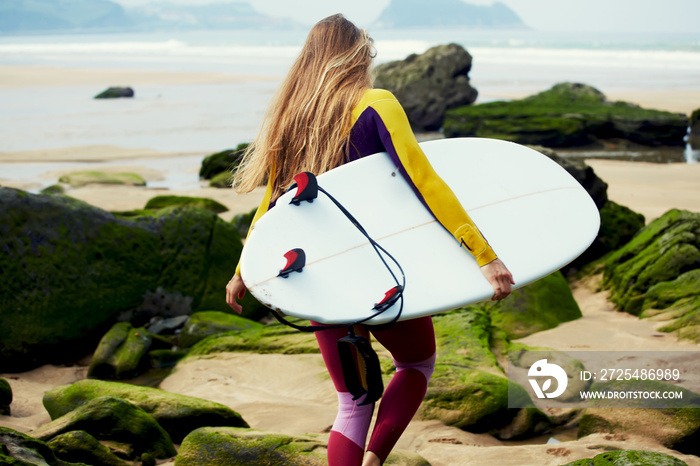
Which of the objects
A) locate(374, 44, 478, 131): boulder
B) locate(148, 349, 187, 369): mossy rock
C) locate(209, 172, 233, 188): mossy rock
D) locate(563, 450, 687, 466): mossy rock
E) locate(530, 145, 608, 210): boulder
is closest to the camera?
locate(563, 450, 687, 466): mossy rock

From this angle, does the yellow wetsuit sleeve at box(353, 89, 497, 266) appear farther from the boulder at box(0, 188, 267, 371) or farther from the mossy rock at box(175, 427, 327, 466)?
the boulder at box(0, 188, 267, 371)

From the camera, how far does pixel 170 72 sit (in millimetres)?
34750

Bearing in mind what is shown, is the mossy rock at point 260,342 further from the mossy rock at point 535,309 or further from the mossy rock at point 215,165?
the mossy rock at point 215,165

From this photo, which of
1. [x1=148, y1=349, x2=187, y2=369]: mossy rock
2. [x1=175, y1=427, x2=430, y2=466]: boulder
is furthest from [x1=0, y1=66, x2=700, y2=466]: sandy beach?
[x1=175, y1=427, x2=430, y2=466]: boulder

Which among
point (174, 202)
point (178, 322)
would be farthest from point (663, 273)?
point (174, 202)

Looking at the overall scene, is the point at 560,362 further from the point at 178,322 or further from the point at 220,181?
the point at 220,181

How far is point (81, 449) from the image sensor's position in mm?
2730

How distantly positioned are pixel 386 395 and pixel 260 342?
2524 mm

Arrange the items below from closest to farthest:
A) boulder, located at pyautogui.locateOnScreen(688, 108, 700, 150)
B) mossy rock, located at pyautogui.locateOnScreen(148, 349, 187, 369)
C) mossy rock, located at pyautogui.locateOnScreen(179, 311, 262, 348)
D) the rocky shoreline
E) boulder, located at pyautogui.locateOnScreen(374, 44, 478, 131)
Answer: the rocky shoreline
mossy rock, located at pyautogui.locateOnScreen(148, 349, 187, 369)
mossy rock, located at pyautogui.locateOnScreen(179, 311, 262, 348)
boulder, located at pyautogui.locateOnScreen(688, 108, 700, 150)
boulder, located at pyautogui.locateOnScreen(374, 44, 478, 131)

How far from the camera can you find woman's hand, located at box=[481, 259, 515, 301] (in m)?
1.99

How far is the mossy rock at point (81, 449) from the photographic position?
8.84 feet

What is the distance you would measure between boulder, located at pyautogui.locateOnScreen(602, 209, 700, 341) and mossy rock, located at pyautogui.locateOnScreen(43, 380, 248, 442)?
3237mm

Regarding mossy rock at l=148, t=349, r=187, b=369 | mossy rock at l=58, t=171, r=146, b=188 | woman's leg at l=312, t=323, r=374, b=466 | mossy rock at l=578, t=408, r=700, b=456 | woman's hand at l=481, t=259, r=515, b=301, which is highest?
woman's hand at l=481, t=259, r=515, b=301

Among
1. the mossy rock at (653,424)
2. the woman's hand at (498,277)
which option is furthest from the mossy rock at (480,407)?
the woman's hand at (498,277)
